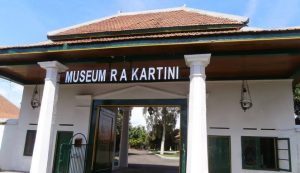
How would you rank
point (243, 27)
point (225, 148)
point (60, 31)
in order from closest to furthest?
point (243, 27) < point (225, 148) < point (60, 31)

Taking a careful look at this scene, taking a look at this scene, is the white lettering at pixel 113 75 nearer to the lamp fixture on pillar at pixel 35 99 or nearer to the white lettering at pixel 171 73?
the white lettering at pixel 171 73

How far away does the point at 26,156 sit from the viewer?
10.4 m

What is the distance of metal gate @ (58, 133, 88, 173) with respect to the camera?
8.75 m

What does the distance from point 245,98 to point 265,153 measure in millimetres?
1715

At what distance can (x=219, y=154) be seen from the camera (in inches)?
341

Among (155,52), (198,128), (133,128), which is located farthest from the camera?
(133,128)

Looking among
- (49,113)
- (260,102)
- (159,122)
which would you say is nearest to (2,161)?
(49,113)

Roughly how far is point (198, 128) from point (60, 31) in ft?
19.6

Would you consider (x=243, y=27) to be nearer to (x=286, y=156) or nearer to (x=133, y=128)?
(x=286, y=156)

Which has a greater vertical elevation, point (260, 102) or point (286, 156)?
point (260, 102)

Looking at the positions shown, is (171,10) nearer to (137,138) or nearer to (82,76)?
(82,76)

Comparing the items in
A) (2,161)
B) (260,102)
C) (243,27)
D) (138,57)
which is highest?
(243,27)

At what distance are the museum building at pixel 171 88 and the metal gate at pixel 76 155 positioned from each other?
0.03 m

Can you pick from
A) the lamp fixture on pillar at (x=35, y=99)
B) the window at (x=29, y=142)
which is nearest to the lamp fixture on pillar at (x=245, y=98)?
the lamp fixture on pillar at (x=35, y=99)
